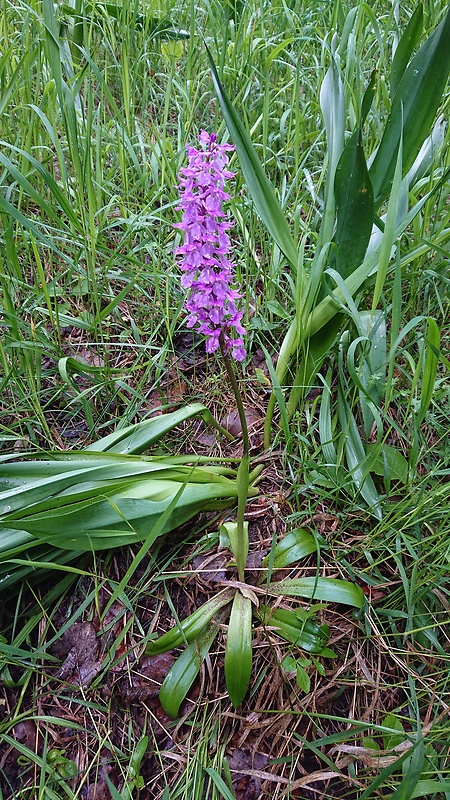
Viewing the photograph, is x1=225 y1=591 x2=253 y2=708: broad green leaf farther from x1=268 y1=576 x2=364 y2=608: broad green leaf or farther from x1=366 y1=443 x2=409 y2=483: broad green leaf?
x1=366 y1=443 x2=409 y2=483: broad green leaf

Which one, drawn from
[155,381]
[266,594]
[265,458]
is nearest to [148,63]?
[155,381]

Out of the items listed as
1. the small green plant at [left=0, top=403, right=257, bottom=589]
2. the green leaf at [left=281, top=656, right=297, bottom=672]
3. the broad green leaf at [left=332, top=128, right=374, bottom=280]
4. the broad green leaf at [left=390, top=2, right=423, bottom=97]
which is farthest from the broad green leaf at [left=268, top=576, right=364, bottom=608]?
the broad green leaf at [left=390, top=2, right=423, bottom=97]

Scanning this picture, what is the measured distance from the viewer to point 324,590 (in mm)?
1127

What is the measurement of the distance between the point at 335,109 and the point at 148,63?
113 cm

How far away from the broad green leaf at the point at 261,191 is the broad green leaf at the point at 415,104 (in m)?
0.27

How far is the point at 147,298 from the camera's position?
1736mm

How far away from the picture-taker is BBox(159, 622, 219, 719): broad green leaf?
1.08m

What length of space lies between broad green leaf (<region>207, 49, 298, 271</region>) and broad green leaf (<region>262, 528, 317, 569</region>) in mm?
721

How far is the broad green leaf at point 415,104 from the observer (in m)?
1.24

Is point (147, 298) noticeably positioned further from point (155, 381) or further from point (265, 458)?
point (265, 458)

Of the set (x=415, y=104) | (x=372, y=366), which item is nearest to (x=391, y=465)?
(x=372, y=366)

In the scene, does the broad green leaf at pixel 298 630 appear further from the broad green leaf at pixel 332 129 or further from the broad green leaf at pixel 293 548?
the broad green leaf at pixel 332 129

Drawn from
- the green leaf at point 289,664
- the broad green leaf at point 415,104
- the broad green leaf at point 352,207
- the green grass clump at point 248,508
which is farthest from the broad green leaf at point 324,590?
the broad green leaf at point 415,104

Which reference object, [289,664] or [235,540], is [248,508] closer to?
[235,540]
